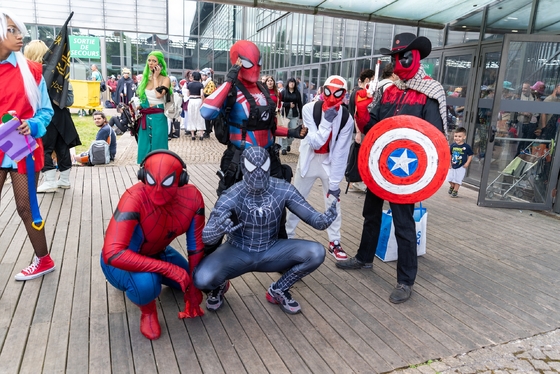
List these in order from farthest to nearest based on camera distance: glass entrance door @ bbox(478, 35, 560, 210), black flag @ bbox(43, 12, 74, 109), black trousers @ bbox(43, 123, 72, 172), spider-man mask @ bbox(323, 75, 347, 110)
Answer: glass entrance door @ bbox(478, 35, 560, 210) < black trousers @ bbox(43, 123, 72, 172) < black flag @ bbox(43, 12, 74, 109) < spider-man mask @ bbox(323, 75, 347, 110)

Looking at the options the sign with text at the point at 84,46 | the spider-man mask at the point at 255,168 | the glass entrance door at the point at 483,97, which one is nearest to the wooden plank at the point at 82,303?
the spider-man mask at the point at 255,168

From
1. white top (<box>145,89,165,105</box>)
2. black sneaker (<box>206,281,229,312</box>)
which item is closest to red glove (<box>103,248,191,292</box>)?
black sneaker (<box>206,281,229,312</box>)

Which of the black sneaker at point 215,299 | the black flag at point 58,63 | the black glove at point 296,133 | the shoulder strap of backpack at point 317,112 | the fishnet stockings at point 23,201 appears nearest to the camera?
the black sneaker at point 215,299

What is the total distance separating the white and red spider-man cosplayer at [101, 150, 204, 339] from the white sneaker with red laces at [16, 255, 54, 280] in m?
1.15

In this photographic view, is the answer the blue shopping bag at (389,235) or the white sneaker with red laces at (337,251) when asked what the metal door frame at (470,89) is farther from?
the white sneaker with red laces at (337,251)

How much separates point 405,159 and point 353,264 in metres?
1.17

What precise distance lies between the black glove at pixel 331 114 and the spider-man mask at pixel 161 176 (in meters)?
1.50

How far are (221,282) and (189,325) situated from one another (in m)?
0.37

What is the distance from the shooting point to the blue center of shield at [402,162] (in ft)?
10.1

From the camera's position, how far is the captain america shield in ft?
9.96

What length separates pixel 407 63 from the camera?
3137 millimetres

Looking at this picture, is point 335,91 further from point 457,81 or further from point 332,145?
point 457,81

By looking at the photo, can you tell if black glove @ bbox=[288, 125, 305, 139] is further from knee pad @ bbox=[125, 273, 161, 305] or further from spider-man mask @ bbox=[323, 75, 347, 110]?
knee pad @ bbox=[125, 273, 161, 305]

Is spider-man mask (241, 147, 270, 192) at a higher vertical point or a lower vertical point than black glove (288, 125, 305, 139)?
lower
